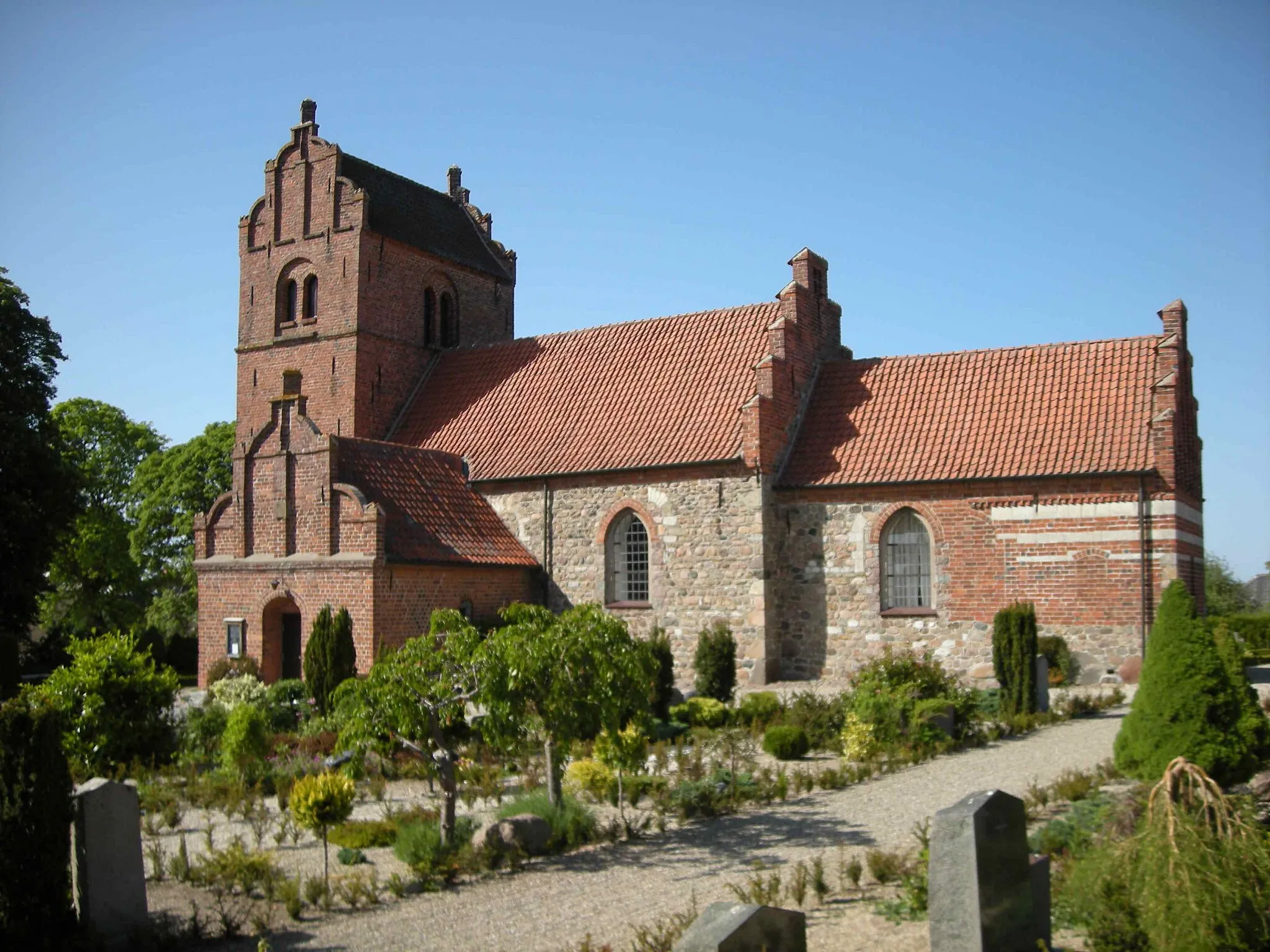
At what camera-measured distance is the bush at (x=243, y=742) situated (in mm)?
15242

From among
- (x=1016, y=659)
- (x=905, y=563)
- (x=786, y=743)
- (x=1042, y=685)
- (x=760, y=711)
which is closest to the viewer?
(x=786, y=743)

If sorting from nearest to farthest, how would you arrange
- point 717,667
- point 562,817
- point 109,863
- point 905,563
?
1. point 109,863
2. point 562,817
3. point 717,667
4. point 905,563

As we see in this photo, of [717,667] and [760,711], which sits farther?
[717,667]

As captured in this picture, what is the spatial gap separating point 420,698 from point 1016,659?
11319 millimetres

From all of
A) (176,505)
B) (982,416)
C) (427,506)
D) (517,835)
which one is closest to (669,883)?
(517,835)

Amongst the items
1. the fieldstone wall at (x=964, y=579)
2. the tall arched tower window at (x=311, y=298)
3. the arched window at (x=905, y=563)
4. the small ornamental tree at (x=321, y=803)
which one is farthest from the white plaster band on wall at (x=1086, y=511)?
the tall arched tower window at (x=311, y=298)

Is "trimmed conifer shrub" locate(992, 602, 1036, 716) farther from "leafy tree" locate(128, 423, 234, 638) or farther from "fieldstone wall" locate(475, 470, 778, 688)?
"leafy tree" locate(128, 423, 234, 638)

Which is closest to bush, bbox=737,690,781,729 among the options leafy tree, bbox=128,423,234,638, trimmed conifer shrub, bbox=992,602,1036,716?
trimmed conifer shrub, bbox=992,602,1036,716

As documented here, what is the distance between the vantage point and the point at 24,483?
27.0m

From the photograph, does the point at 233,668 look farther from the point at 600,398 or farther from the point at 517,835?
the point at 517,835

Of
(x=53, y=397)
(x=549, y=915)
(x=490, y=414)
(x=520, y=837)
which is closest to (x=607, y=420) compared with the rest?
(x=490, y=414)

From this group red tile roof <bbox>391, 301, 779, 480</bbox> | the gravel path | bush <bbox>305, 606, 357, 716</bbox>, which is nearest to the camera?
the gravel path

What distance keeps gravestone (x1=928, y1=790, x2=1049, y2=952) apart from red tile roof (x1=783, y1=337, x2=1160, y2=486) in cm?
1540

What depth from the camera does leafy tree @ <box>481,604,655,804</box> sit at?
36.9 feet
